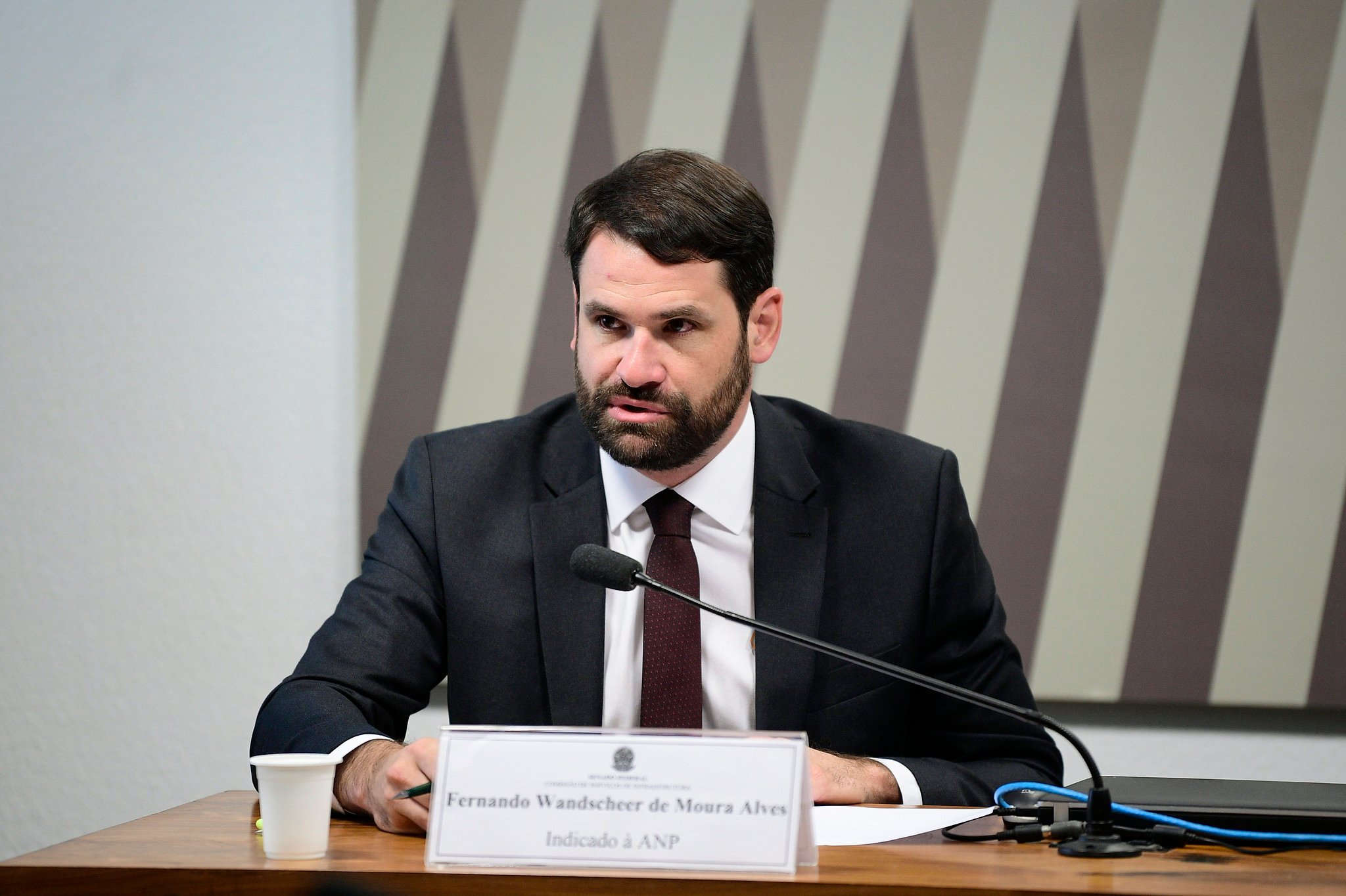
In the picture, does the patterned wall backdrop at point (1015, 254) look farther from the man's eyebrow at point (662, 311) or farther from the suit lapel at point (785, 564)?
the man's eyebrow at point (662, 311)

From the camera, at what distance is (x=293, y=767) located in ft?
2.95

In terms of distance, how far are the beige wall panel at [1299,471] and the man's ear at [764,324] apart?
98 centimetres

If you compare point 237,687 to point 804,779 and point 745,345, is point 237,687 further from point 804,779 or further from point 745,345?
point 804,779

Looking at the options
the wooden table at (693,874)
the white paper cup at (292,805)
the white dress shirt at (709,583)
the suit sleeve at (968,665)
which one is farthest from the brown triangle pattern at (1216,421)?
the white paper cup at (292,805)

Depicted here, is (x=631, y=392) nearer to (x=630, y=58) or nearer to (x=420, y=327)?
(x=420, y=327)

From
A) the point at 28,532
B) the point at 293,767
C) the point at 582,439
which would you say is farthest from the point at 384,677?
the point at 28,532

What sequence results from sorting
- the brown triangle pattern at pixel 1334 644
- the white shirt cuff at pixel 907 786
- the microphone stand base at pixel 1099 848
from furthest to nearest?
the brown triangle pattern at pixel 1334 644
the white shirt cuff at pixel 907 786
the microphone stand base at pixel 1099 848

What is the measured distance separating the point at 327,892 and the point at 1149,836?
885 millimetres

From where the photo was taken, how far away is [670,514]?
5.08ft

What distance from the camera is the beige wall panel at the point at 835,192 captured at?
6.99 ft

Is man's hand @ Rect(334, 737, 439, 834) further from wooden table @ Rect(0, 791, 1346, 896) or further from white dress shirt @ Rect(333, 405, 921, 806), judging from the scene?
white dress shirt @ Rect(333, 405, 921, 806)

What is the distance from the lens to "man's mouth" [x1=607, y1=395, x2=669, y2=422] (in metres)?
1.51

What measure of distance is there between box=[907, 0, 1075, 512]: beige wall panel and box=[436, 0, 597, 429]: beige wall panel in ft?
2.35

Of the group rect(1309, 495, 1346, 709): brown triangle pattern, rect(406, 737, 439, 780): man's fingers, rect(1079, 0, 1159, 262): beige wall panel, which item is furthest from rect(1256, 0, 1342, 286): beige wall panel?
rect(406, 737, 439, 780): man's fingers
